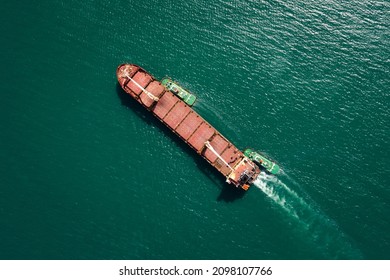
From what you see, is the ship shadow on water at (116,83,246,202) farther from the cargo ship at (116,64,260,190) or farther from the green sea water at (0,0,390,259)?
the cargo ship at (116,64,260,190)

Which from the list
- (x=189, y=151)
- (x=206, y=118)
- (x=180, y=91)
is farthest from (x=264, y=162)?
(x=180, y=91)

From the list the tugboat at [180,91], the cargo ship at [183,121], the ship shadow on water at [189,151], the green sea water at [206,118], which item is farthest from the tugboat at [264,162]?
the tugboat at [180,91]

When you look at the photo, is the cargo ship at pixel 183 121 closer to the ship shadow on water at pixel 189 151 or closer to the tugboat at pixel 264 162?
the tugboat at pixel 264 162

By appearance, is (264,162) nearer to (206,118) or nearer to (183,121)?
(206,118)

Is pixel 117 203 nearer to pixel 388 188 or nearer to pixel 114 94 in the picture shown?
pixel 114 94

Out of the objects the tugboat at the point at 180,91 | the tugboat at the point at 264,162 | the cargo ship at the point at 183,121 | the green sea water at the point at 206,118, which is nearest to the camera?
the cargo ship at the point at 183,121

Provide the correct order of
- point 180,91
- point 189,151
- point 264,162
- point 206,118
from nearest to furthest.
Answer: point 264,162 → point 189,151 → point 206,118 → point 180,91
